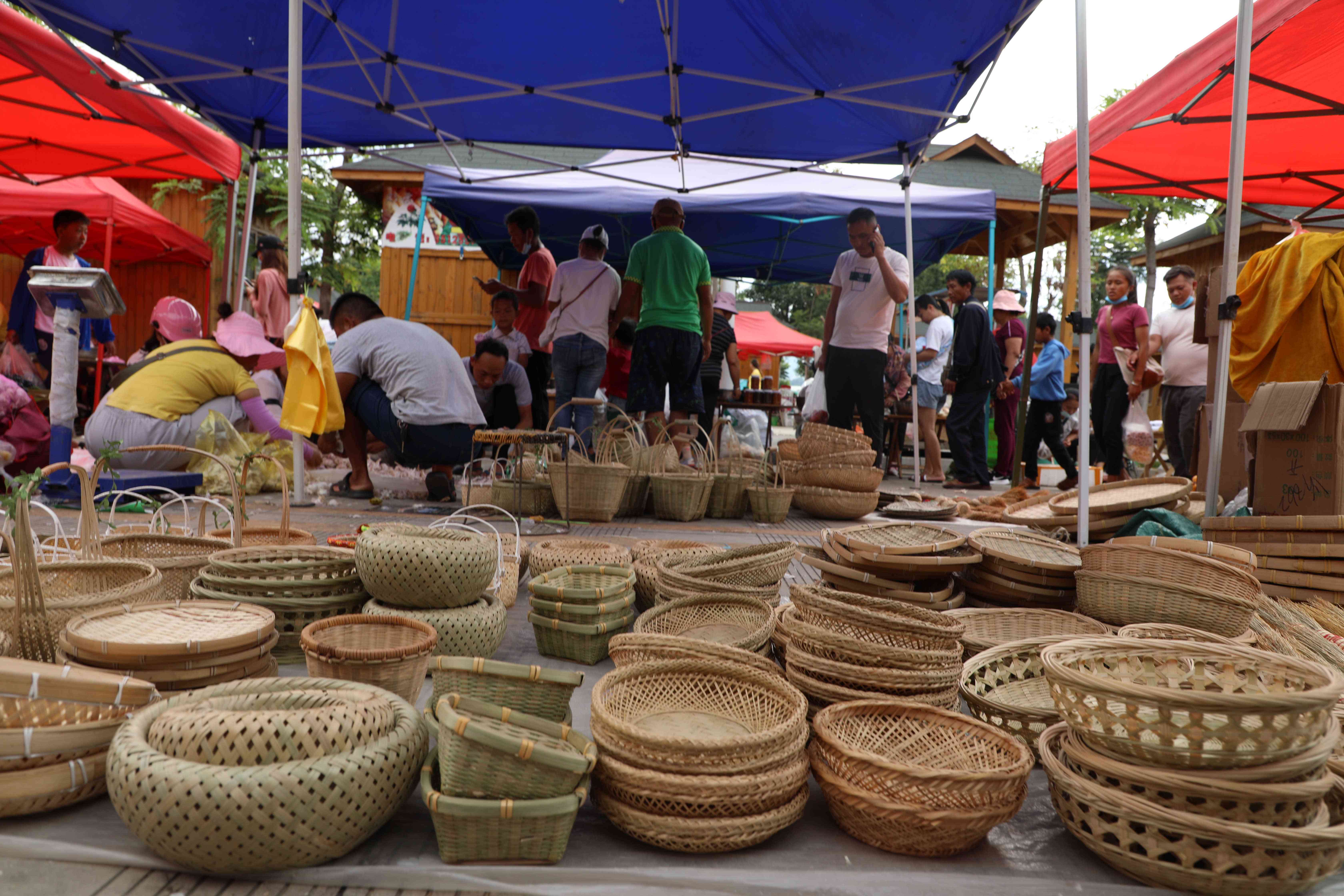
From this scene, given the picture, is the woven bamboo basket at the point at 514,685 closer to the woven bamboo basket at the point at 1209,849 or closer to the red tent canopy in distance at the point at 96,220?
the woven bamboo basket at the point at 1209,849

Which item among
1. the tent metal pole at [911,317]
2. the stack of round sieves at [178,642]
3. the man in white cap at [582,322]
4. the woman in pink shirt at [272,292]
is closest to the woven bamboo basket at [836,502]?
the tent metal pole at [911,317]

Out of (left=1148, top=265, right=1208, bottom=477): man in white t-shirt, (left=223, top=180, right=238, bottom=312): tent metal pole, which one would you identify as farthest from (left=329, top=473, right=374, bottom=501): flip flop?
(left=1148, top=265, right=1208, bottom=477): man in white t-shirt

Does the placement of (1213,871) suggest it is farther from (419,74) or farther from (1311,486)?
(419,74)

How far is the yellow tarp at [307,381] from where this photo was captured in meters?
3.80

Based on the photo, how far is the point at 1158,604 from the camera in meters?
2.15

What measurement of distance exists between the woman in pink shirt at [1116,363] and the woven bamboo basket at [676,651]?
16.7ft

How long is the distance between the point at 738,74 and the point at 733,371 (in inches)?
119

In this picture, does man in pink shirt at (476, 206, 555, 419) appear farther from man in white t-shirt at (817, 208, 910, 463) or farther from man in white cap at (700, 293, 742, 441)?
man in white t-shirt at (817, 208, 910, 463)

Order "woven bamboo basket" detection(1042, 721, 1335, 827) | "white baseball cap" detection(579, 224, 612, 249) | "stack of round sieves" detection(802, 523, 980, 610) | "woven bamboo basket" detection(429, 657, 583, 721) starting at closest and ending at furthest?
"woven bamboo basket" detection(1042, 721, 1335, 827)
"woven bamboo basket" detection(429, 657, 583, 721)
"stack of round sieves" detection(802, 523, 980, 610)
"white baseball cap" detection(579, 224, 612, 249)

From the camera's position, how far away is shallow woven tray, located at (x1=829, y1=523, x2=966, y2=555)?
2.33 metres

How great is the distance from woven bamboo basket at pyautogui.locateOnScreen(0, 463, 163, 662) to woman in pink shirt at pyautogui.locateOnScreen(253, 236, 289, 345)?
455 centimetres

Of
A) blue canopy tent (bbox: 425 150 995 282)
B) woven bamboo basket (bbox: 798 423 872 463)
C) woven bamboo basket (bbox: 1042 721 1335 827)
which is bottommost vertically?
woven bamboo basket (bbox: 1042 721 1335 827)

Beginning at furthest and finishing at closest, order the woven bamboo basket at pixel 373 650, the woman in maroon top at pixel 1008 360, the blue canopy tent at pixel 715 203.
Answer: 1. the woman in maroon top at pixel 1008 360
2. the blue canopy tent at pixel 715 203
3. the woven bamboo basket at pixel 373 650

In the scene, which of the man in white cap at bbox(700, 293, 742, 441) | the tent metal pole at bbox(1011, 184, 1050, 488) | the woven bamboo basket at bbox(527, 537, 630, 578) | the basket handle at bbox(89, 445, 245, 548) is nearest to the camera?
the basket handle at bbox(89, 445, 245, 548)
